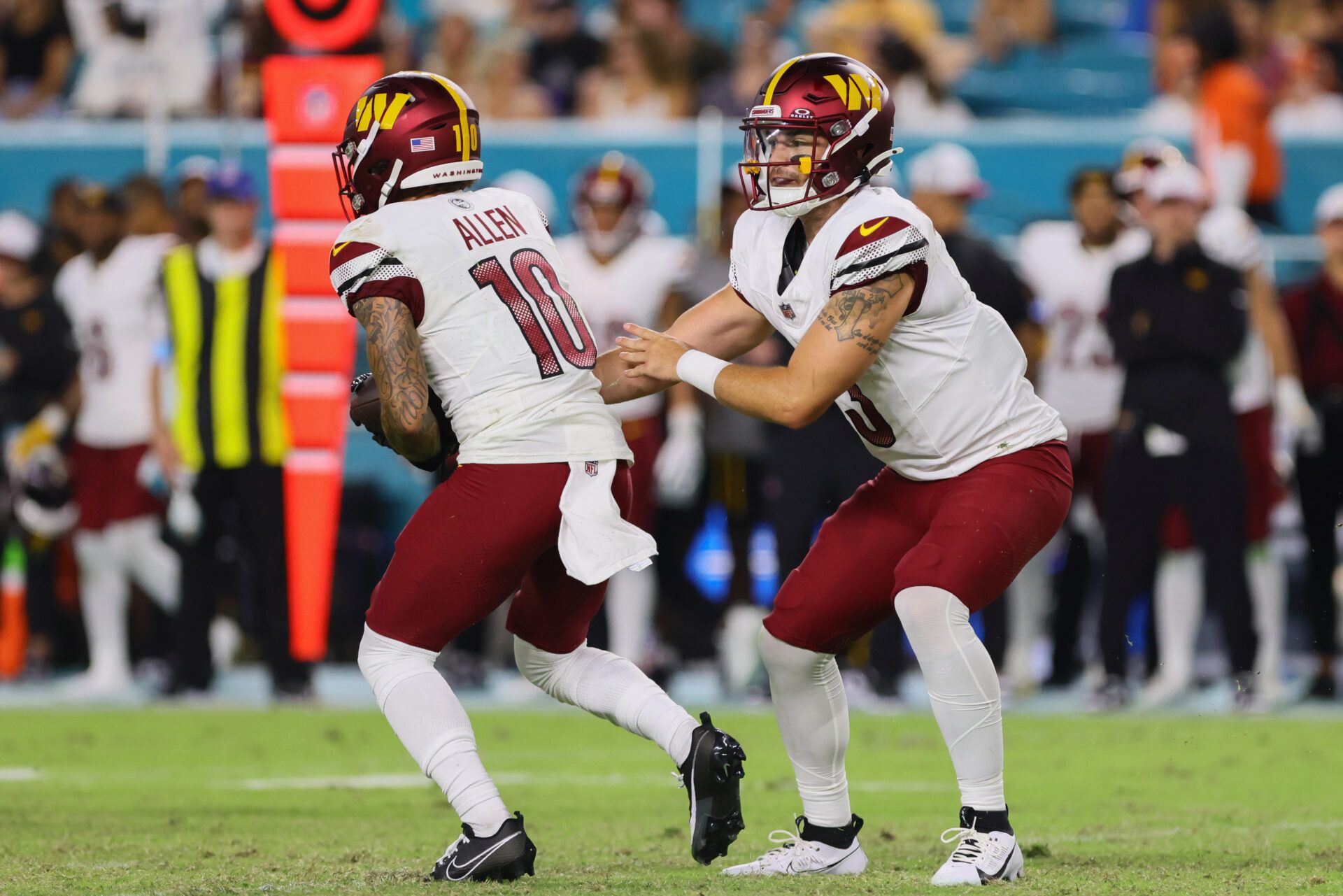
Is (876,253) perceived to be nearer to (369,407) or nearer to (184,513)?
(369,407)

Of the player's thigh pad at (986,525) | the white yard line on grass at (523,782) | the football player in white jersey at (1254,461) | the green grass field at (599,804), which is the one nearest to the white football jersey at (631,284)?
the green grass field at (599,804)

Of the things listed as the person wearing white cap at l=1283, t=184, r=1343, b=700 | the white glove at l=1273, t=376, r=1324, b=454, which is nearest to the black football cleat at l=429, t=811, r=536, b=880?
the white glove at l=1273, t=376, r=1324, b=454

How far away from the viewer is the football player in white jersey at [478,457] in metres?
4.43

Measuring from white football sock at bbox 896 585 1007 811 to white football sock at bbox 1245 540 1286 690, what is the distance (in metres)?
4.79

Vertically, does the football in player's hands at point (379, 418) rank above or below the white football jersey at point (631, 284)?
above

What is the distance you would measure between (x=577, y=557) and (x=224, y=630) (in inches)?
249

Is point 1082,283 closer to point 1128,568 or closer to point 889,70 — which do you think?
point 1128,568

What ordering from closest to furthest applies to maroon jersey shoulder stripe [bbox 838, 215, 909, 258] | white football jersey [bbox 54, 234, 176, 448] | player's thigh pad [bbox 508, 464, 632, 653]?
maroon jersey shoulder stripe [bbox 838, 215, 909, 258] → player's thigh pad [bbox 508, 464, 632, 653] → white football jersey [bbox 54, 234, 176, 448]

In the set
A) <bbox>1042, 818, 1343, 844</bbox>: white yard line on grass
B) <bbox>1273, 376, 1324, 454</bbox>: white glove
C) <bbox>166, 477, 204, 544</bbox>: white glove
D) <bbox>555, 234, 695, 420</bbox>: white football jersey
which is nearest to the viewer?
<bbox>1042, 818, 1343, 844</bbox>: white yard line on grass

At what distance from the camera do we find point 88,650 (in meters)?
10.5

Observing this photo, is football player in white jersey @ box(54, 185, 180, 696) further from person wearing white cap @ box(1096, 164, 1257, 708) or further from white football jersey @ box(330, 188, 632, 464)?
white football jersey @ box(330, 188, 632, 464)

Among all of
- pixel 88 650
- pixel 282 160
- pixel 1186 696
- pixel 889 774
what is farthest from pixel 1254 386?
pixel 88 650

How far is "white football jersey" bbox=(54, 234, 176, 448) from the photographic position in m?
9.50

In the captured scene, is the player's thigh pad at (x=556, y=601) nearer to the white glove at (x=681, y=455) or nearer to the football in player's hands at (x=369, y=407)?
the football in player's hands at (x=369, y=407)
